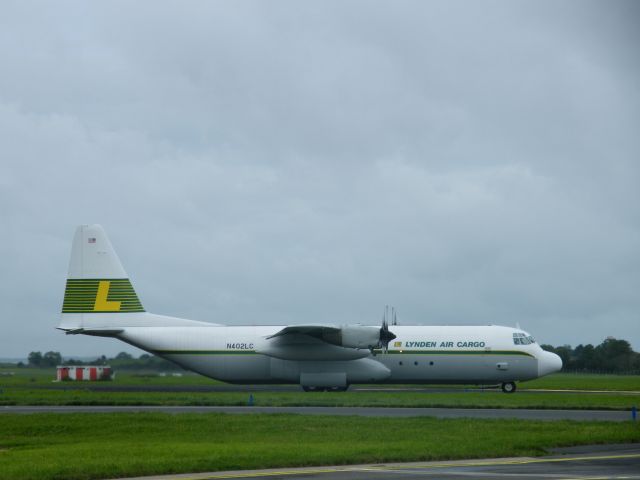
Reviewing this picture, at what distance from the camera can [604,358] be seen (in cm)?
10981

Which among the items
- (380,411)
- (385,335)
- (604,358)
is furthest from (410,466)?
(604,358)

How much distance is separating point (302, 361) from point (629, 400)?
17.3 m

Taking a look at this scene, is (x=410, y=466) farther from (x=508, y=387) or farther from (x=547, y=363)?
(x=508, y=387)

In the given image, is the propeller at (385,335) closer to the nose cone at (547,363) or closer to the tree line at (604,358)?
the nose cone at (547,363)

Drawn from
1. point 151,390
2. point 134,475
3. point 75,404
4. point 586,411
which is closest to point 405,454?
point 134,475

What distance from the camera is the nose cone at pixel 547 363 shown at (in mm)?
48125

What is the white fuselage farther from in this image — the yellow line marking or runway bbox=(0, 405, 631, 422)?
the yellow line marking

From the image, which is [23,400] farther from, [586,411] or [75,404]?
[586,411]

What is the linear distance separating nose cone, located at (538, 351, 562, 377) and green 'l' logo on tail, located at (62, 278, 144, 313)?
23298 millimetres

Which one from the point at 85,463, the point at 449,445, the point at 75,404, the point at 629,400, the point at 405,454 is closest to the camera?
the point at 85,463

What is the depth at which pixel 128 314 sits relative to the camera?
165ft

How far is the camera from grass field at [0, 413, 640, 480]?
18656 millimetres

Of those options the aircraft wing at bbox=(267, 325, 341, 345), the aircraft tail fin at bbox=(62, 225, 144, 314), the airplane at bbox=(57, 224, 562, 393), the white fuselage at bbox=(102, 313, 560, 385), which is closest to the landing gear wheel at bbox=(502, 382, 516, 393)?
the airplane at bbox=(57, 224, 562, 393)

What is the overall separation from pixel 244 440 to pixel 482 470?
8322mm
